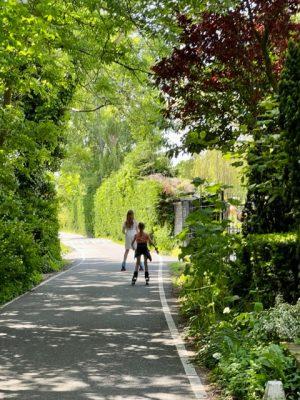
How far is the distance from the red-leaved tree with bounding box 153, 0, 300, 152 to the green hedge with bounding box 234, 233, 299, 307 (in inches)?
90.0

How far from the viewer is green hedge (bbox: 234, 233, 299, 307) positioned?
24.7 ft

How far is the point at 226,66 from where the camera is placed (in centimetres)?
1083

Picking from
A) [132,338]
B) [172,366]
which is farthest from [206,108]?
[172,366]

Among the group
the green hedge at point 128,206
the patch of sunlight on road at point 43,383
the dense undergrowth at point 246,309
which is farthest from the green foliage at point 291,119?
the green hedge at point 128,206

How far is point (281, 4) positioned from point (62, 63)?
7.89 m

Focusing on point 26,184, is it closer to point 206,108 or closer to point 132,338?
point 206,108

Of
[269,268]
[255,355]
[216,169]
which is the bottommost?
[255,355]

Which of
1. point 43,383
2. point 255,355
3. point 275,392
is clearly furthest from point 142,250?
point 275,392

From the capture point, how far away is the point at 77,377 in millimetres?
6852

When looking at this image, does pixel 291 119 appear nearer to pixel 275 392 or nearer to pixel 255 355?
pixel 255 355

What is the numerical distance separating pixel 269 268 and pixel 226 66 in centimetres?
445

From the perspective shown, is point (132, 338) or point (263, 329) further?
point (132, 338)

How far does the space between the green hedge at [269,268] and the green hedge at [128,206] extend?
22768 mm

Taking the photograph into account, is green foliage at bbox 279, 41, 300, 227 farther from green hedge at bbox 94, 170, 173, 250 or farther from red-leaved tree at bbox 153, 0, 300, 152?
green hedge at bbox 94, 170, 173, 250
